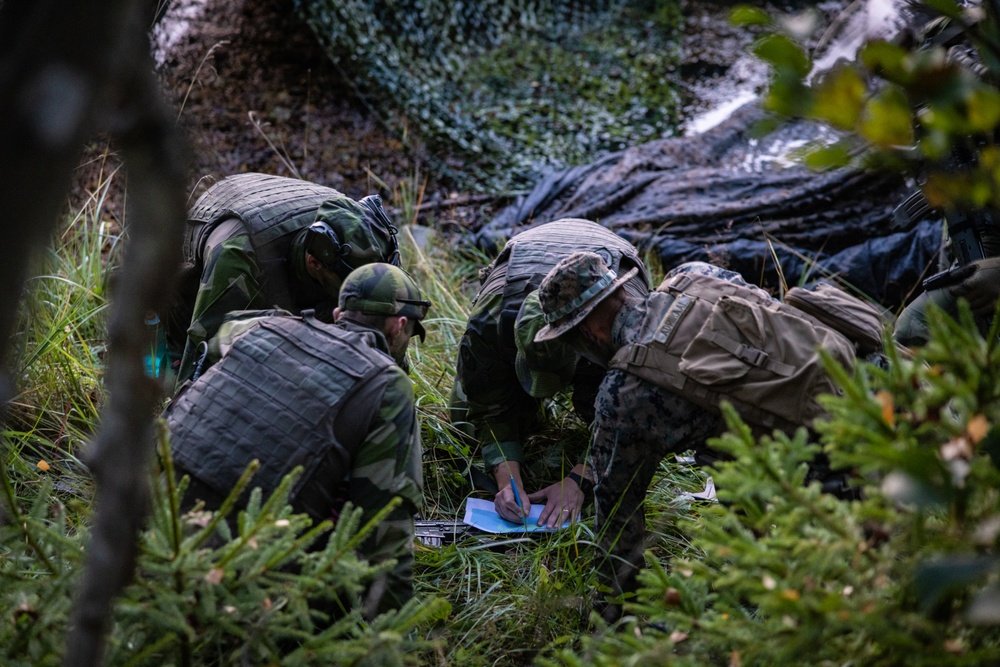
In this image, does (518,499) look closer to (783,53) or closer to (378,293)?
(378,293)

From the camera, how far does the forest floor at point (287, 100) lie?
768 cm

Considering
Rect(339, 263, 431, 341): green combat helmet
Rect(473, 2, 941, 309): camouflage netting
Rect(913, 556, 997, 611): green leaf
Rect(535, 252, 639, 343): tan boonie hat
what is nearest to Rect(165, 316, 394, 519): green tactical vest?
Rect(339, 263, 431, 341): green combat helmet

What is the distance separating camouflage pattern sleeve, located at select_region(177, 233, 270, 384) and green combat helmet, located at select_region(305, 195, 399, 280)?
277 mm

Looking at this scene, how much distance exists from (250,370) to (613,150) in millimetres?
5997

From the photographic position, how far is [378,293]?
3.02m

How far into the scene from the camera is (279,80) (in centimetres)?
880

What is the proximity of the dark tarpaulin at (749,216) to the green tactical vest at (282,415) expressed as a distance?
3387 mm

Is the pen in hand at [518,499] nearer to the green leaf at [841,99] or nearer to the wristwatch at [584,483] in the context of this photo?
the wristwatch at [584,483]

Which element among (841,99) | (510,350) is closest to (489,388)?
(510,350)

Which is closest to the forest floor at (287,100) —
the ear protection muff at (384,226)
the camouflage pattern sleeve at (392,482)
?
the ear protection muff at (384,226)

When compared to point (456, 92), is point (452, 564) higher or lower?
lower

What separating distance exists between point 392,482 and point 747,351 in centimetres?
116

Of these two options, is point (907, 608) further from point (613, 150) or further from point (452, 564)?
point (613, 150)

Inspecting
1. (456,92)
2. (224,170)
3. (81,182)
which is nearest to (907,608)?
(81,182)
